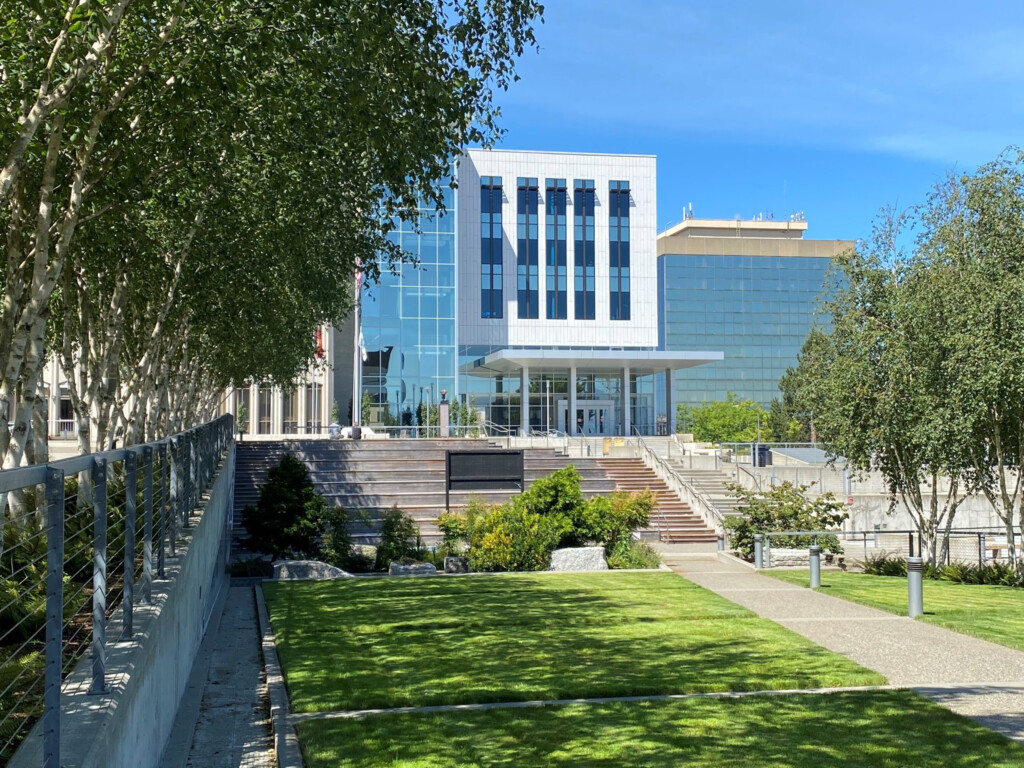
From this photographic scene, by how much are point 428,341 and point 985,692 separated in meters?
57.0

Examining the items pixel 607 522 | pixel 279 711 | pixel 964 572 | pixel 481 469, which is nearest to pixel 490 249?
pixel 481 469

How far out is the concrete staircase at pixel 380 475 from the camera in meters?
31.9

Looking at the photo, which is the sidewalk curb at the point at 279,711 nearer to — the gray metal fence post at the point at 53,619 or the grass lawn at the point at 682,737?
the grass lawn at the point at 682,737

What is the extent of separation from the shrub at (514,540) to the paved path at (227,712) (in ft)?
28.4

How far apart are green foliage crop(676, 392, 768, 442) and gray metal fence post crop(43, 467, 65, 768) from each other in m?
89.3

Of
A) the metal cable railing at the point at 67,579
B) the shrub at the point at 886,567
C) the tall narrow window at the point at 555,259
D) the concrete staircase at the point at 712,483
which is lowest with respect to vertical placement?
the shrub at the point at 886,567

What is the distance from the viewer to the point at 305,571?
21.3 meters

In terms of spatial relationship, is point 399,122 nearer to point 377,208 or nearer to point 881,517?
point 377,208

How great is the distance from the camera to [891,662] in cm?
1173

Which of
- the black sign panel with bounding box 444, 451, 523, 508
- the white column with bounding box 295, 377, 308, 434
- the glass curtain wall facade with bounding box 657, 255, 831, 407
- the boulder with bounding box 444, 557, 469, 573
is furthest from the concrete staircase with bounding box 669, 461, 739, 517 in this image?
the glass curtain wall facade with bounding box 657, 255, 831, 407

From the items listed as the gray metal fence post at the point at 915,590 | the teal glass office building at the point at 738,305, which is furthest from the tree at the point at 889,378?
the teal glass office building at the point at 738,305

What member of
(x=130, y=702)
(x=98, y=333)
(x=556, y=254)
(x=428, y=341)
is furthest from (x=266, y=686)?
(x=556, y=254)

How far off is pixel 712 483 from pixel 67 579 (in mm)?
32626

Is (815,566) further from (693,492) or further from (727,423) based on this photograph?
(727,423)
